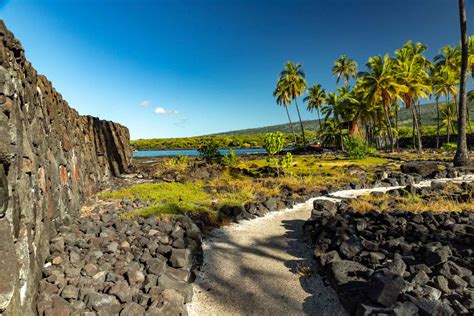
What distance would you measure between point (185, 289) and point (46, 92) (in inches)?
244

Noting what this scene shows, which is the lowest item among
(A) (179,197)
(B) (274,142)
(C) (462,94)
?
(A) (179,197)

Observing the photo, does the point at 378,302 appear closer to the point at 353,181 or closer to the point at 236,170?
the point at 353,181

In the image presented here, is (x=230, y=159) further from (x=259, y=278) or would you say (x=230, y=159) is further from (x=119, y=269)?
(x=119, y=269)

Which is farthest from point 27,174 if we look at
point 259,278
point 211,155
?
point 211,155

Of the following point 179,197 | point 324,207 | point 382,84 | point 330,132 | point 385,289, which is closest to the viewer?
point 385,289

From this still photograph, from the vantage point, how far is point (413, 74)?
36906mm

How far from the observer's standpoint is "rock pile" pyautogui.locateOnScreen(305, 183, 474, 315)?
12.6ft

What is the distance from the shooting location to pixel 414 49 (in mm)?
41469

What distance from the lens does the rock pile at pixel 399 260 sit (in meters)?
3.86

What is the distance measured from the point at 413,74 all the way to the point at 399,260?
127 feet

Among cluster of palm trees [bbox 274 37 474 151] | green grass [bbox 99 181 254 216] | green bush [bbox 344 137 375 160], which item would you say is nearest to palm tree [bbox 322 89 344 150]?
cluster of palm trees [bbox 274 37 474 151]

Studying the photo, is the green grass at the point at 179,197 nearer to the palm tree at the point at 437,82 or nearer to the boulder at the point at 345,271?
the boulder at the point at 345,271

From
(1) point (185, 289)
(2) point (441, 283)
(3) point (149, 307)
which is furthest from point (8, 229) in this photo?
(2) point (441, 283)

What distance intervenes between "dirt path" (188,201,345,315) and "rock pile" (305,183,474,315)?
14.6 inches
